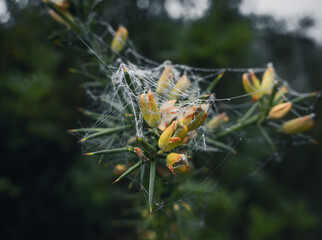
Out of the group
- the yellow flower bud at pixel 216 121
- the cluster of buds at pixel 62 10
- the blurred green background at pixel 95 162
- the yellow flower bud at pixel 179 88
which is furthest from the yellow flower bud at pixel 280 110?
the blurred green background at pixel 95 162

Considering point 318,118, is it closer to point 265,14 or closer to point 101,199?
point 265,14

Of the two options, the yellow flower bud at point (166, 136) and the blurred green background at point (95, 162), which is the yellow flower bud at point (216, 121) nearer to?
the yellow flower bud at point (166, 136)

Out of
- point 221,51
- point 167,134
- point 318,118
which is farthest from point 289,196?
point 167,134

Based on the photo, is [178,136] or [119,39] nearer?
[178,136]

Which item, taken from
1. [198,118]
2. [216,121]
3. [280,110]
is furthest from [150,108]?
[280,110]

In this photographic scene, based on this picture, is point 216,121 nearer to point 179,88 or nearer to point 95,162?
point 179,88

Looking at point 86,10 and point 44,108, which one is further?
point 44,108
